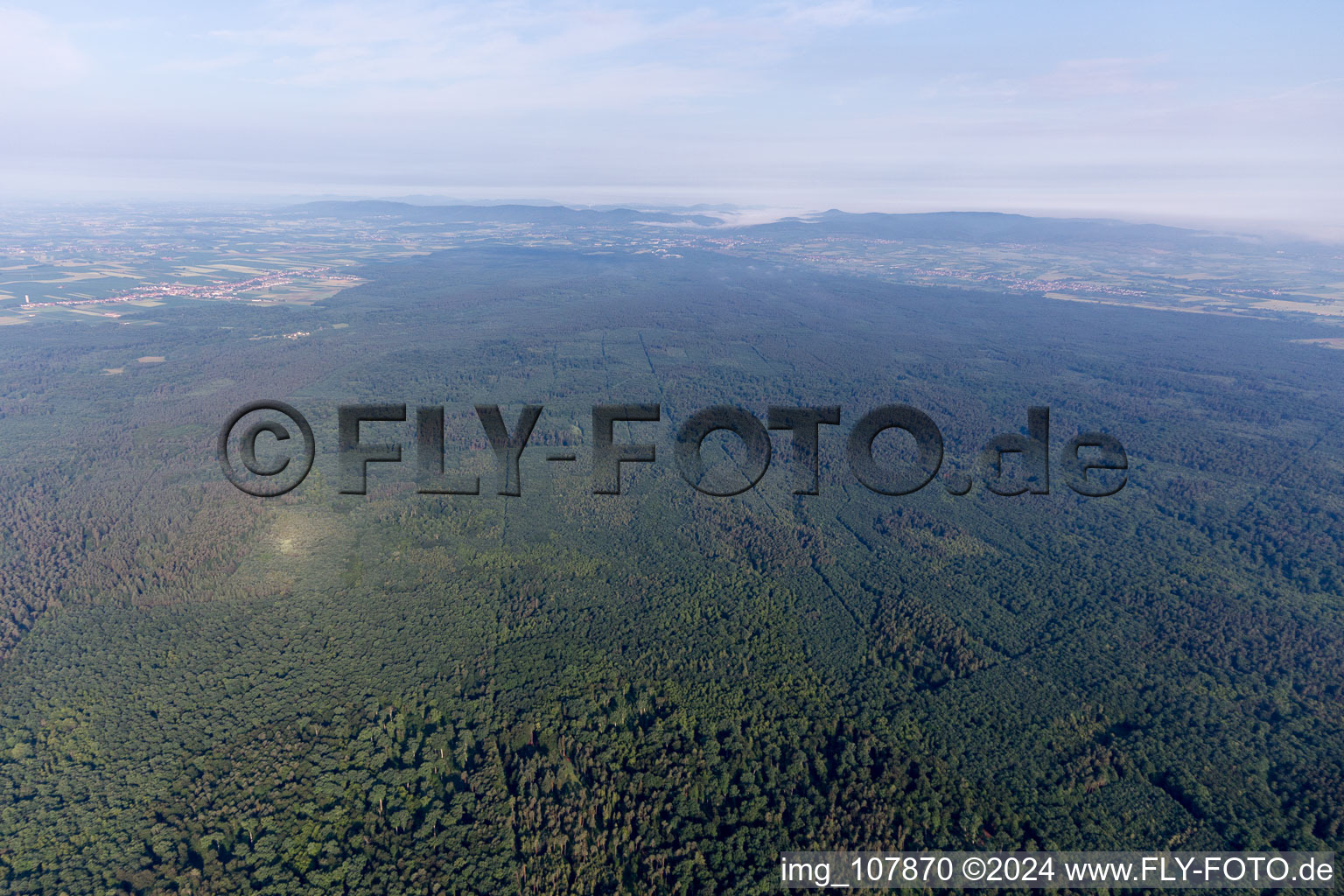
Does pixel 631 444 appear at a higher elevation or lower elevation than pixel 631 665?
higher

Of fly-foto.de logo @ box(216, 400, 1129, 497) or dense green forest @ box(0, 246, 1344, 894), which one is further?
dense green forest @ box(0, 246, 1344, 894)

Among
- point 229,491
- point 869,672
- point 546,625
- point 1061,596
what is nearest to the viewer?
point 869,672

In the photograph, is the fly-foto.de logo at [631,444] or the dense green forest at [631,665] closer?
the fly-foto.de logo at [631,444]

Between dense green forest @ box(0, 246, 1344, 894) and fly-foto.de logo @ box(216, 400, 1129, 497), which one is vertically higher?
fly-foto.de logo @ box(216, 400, 1129, 497)

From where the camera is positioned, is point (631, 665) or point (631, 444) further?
point (631, 444)

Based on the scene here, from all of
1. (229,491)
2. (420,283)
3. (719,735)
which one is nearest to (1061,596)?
(719,735)

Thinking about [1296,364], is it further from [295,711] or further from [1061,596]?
[295,711]

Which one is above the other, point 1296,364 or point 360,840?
point 1296,364

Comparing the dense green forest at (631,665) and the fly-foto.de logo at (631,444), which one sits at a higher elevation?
the fly-foto.de logo at (631,444)
